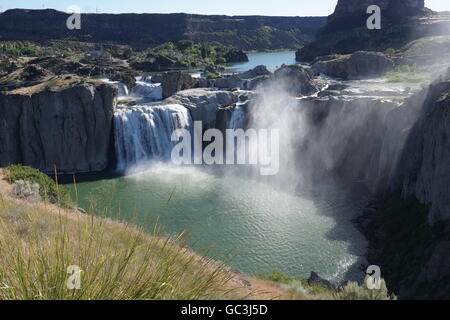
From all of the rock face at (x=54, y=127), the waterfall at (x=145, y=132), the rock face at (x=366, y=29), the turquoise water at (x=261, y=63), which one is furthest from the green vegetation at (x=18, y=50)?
the rock face at (x=366, y=29)

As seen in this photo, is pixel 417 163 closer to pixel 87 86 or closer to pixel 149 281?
pixel 149 281

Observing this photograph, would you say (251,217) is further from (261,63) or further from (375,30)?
(261,63)

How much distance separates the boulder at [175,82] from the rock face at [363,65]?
30.0 m

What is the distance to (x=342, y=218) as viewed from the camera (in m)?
27.7

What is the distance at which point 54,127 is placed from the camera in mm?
40062

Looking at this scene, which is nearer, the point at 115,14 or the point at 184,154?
the point at 184,154

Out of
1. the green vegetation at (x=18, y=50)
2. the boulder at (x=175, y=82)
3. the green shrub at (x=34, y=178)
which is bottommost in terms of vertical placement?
the green shrub at (x=34, y=178)

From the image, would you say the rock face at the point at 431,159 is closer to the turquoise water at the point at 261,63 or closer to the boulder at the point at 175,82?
the boulder at the point at 175,82

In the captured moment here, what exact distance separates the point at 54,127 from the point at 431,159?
35.9m

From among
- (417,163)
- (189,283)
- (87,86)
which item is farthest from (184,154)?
(189,283)

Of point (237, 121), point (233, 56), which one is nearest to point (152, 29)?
point (233, 56)

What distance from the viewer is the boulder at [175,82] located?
2079 inches

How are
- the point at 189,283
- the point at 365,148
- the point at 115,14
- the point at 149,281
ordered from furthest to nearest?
the point at 115,14
the point at 365,148
the point at 189,283
the point at 149,281

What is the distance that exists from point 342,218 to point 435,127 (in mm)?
9000
